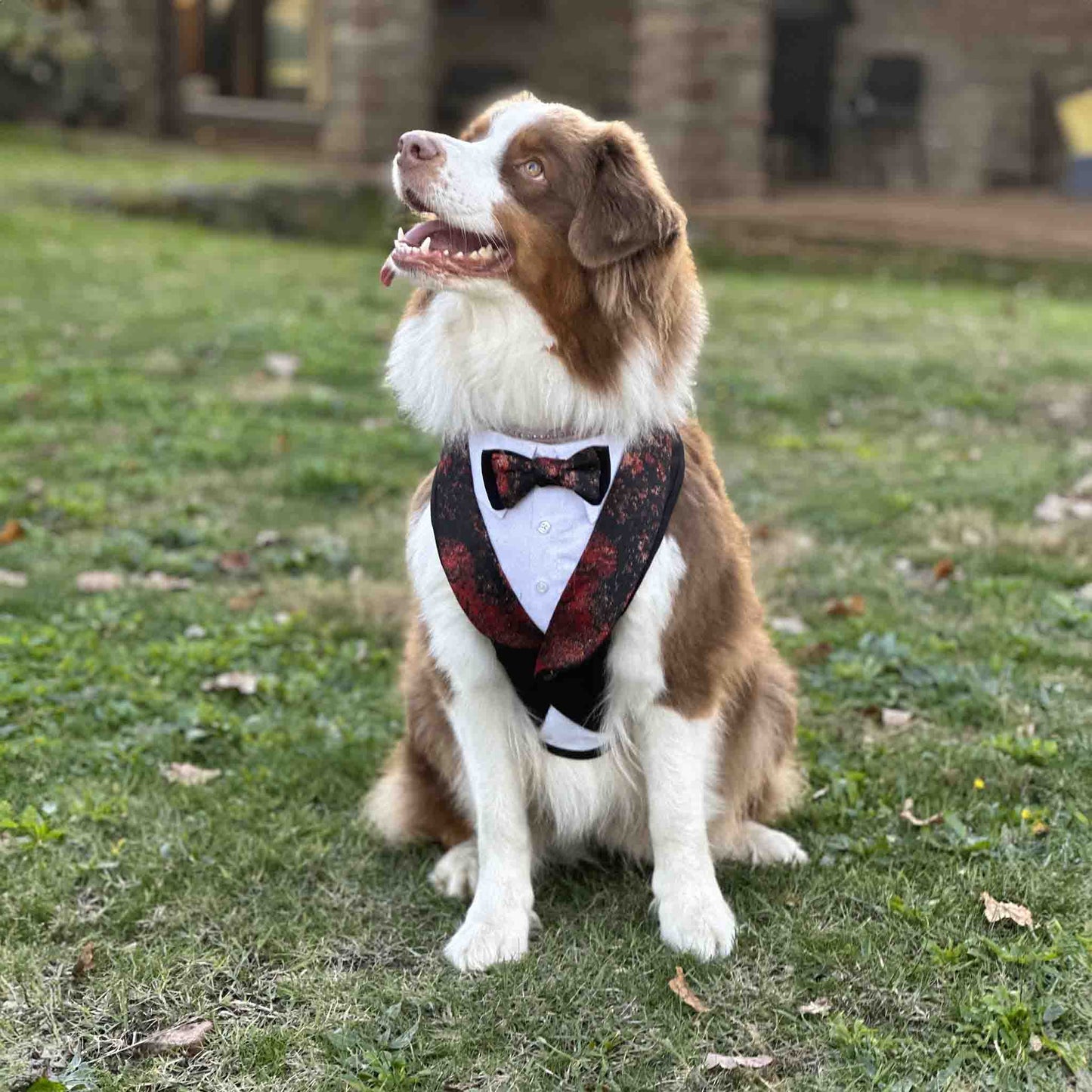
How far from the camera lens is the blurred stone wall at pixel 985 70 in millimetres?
14992

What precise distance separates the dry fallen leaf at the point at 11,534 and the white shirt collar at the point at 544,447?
10.1ft

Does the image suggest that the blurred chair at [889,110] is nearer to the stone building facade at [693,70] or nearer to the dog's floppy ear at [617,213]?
the stone building facade at [693,70]

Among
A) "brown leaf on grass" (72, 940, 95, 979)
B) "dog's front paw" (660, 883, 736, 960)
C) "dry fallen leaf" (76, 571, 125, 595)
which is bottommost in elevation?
"brown leaf on grass" (72, 940, 95, 979)

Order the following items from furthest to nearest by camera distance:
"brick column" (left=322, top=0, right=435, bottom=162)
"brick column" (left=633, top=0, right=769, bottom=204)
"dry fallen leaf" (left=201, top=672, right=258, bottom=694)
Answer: "brick column" (left=322, top=0, right=435, bottom=162), "brick column" (left=633, top=0, right=769, bottom=204), "dry fallen leaf" (left=201, top=672, right=258, bottom=694)

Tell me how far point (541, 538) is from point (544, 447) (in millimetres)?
200

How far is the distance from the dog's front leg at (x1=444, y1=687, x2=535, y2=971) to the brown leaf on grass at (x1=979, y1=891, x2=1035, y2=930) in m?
1.02

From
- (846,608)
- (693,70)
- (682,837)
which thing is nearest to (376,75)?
(693,70)

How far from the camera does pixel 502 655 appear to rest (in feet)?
9.61

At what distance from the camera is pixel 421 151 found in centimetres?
270

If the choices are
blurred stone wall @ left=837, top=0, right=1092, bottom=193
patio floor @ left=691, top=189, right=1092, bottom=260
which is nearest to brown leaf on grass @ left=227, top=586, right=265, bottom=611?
patio floor @ left=691, top=189, right=1092, bottom=260

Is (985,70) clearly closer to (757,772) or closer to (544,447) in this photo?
(757,772)

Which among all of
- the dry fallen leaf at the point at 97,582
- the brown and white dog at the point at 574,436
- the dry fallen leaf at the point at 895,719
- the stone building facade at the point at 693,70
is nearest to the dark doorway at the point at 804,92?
the stone building facade at the point at 693,70

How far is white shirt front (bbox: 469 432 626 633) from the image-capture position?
2.83 meters

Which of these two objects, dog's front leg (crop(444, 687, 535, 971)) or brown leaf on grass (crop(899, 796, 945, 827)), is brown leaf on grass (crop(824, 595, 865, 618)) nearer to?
brown leaf on grass (crop(899, 796, 945, 827))
